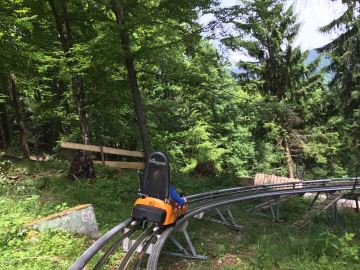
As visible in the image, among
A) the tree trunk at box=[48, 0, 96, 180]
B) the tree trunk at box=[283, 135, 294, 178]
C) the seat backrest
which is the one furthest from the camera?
the tree trunk at box=[283, 135, 294, 178]

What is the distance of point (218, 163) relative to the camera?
28.2 meters

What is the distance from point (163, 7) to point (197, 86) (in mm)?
2979

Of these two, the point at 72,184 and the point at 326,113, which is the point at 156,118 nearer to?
the point at 72,184

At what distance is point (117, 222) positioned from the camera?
9.35 m

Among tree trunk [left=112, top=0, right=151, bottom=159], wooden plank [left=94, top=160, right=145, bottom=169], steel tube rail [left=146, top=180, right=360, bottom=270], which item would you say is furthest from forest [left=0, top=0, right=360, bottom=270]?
wooden plank [left=94, top=160, right=145, bottom=169]

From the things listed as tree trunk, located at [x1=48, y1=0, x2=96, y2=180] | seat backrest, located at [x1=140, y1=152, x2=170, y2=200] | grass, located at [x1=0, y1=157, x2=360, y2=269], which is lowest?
grass, located at [x1=0, y1=157, x2=360, y2=269]

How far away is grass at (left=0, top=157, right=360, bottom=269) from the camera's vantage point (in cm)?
688

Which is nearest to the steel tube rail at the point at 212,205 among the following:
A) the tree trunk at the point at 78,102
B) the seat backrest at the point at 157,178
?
the seat backrest at the point at 157,178

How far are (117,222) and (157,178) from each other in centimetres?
251

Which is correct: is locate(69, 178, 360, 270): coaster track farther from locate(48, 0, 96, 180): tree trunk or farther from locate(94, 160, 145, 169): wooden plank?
locate(94, 160, 145, 169): wooden plank

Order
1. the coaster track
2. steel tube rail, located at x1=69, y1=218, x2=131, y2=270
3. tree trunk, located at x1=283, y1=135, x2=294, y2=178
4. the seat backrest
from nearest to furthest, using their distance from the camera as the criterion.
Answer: steel tube rail, located at x1=69, y1=218, x2=131, y2=270 < the coaster track < the seat backrest < tree trunk, located at x1=283, y1=135, x2=294, y2=178

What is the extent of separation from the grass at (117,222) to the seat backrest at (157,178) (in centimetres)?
131

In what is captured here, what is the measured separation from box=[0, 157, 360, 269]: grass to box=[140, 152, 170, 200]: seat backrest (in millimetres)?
1310

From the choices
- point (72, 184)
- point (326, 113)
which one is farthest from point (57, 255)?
point (326, 113)
